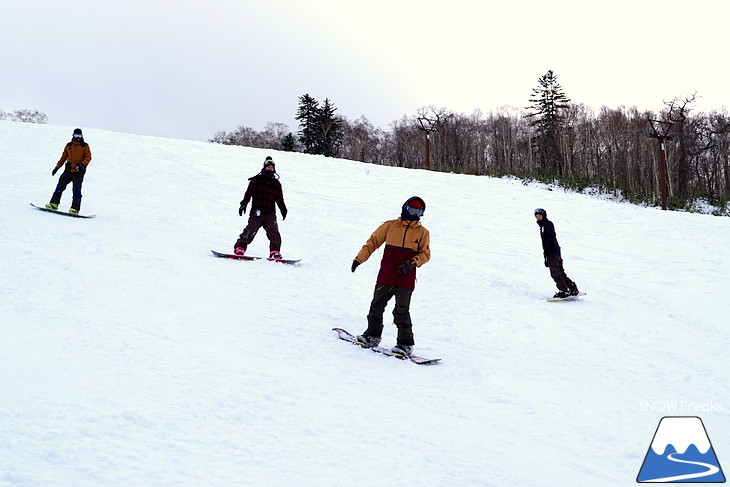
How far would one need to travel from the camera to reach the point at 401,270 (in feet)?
18.5

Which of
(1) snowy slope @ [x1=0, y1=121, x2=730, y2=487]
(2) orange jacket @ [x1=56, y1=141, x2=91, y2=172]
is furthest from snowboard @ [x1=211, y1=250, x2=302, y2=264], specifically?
(2) orange jacket @ [x1=56, y1=141, x2=91, y2=172]

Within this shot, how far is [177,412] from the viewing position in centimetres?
346

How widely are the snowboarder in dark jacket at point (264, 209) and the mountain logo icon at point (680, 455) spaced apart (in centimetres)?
655

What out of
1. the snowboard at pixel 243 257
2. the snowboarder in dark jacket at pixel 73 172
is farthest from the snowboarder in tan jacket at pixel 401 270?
the snowboarder in dark jacket at pixel 73 172

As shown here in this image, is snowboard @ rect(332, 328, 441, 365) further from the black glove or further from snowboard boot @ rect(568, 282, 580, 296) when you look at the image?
snowboard boot @ rect(568, 282, 580, 296)

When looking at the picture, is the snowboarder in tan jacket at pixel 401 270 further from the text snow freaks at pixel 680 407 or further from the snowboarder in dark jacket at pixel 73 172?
the snowboarder in dark jacket at pixel 73 172

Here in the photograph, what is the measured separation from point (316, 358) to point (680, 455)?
121 inches

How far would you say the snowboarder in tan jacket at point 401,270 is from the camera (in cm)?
564

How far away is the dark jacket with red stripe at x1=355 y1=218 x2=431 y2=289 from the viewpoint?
5.71 m

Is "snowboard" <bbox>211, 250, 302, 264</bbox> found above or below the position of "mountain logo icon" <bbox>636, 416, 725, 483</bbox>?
above

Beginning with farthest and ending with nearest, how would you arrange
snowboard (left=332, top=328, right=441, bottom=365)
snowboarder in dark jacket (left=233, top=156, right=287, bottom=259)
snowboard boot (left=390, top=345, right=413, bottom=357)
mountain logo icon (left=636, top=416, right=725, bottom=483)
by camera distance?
snowboarder in dark jacket (left=233, top=156, right=287, bottom=259) < snowboard boot (left=390, top=345, right=413, bottom=357) < snowboard (left=332, top=328, right=441, bottom=365) < mountain logo icon (left=636, top=416, right=725, bottom=483)

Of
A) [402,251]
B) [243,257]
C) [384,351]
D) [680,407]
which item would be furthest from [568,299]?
[243,257]

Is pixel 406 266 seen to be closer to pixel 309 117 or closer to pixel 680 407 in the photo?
pixel 680 407

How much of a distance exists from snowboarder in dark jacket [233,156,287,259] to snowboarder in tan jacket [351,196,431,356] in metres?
3.87
